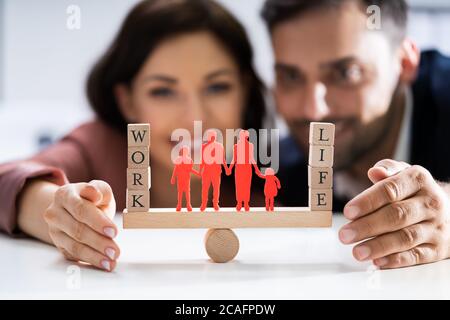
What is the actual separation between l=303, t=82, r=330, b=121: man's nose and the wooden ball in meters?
1.10

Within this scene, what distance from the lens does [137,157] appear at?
1.16m

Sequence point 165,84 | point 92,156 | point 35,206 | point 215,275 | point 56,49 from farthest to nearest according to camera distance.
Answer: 1. point 56,49
2. point 92,156
3. point 165,84
4. point 35,206
5. point 215,275

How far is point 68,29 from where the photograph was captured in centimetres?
266

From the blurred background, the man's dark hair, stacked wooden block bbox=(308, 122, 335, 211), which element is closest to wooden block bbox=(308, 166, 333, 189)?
stacked wooden block bbox=(308, 122, 335, 211)

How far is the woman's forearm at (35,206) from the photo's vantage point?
1442mm

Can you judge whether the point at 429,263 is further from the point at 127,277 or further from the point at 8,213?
the point at 8,213

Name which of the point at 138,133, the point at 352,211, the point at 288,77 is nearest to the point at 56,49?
the point at 288,77

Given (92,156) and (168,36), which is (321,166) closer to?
(168,36)

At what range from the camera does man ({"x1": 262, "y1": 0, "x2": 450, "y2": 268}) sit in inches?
87.7

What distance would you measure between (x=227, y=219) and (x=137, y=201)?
17 cm

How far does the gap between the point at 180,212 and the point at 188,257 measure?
15cm

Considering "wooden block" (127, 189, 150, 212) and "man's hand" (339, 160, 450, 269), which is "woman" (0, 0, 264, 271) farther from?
"man's hand" (339, 160, 450, 269)
